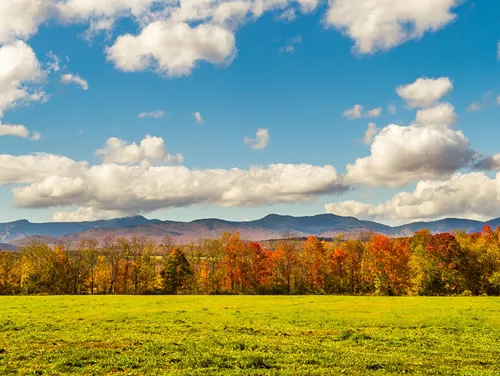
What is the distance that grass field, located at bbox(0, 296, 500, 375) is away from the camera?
21.4 metres

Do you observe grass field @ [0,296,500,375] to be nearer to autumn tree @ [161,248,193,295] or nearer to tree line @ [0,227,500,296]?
tree line @ [0,227,500,296]

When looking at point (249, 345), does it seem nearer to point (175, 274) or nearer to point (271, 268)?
point (175, 274)

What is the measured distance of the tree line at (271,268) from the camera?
96438 mm

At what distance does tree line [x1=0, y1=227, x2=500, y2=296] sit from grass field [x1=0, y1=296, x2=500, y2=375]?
5275 cm

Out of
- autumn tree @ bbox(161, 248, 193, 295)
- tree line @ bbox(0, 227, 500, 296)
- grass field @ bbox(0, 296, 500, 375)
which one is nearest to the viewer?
grass field @ bbox(0, 296, 500, 375)

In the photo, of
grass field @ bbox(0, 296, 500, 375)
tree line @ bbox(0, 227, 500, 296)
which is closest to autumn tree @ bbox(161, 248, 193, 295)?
tree line @ bbox(0, 227, 500, 296)

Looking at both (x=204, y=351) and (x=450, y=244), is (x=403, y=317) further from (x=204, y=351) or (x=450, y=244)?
(x=450, y=244)

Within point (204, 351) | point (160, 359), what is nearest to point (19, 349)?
point (160, 359)

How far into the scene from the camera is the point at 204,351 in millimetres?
25500

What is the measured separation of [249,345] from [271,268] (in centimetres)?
8811

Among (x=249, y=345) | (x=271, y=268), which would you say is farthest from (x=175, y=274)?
(x=249, y=345)

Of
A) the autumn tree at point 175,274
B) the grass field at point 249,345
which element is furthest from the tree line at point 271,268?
the grass field at point 249,345

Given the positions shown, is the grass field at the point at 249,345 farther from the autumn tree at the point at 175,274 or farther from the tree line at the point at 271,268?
the autumn tree at the point at 175,274

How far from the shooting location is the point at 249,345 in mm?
27656
